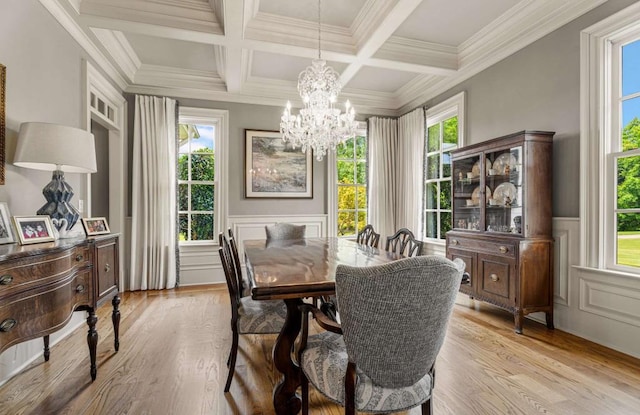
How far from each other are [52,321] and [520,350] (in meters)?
3.12

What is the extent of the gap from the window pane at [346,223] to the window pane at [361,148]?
974mm

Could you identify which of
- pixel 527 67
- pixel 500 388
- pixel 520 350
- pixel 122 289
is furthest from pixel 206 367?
pixel 527 67

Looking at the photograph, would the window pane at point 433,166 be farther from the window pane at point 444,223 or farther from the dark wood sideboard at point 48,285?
the dark wood sideboard at point 48,285

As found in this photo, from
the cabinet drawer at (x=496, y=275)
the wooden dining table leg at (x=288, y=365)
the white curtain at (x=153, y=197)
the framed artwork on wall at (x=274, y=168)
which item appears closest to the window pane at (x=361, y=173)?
the framed artwork on wall at (x=274, y=168)

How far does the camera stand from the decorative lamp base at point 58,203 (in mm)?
2098

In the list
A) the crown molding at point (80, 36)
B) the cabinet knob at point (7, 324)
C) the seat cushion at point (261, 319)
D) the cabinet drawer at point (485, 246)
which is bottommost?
the seat cushion at point (261, 319)

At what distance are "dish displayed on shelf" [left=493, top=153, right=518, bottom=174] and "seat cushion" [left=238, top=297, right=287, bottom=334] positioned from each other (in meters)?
2.53

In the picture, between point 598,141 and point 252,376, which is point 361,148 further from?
point 252,376

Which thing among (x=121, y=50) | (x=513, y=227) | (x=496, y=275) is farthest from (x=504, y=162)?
(x=121, y=50)

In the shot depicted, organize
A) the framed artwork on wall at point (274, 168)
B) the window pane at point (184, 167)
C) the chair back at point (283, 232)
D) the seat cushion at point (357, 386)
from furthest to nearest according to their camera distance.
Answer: the framed artwork on wall at point (274, 168) → the window pane at point (184, 167) → the chair back at point (283, 232) → the seat cushion at point (357, 386)

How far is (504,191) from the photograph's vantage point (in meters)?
3.18

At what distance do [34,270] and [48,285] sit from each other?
0.13 meters

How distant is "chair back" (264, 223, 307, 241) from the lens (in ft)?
12.5

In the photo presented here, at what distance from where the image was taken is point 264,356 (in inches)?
95.0
